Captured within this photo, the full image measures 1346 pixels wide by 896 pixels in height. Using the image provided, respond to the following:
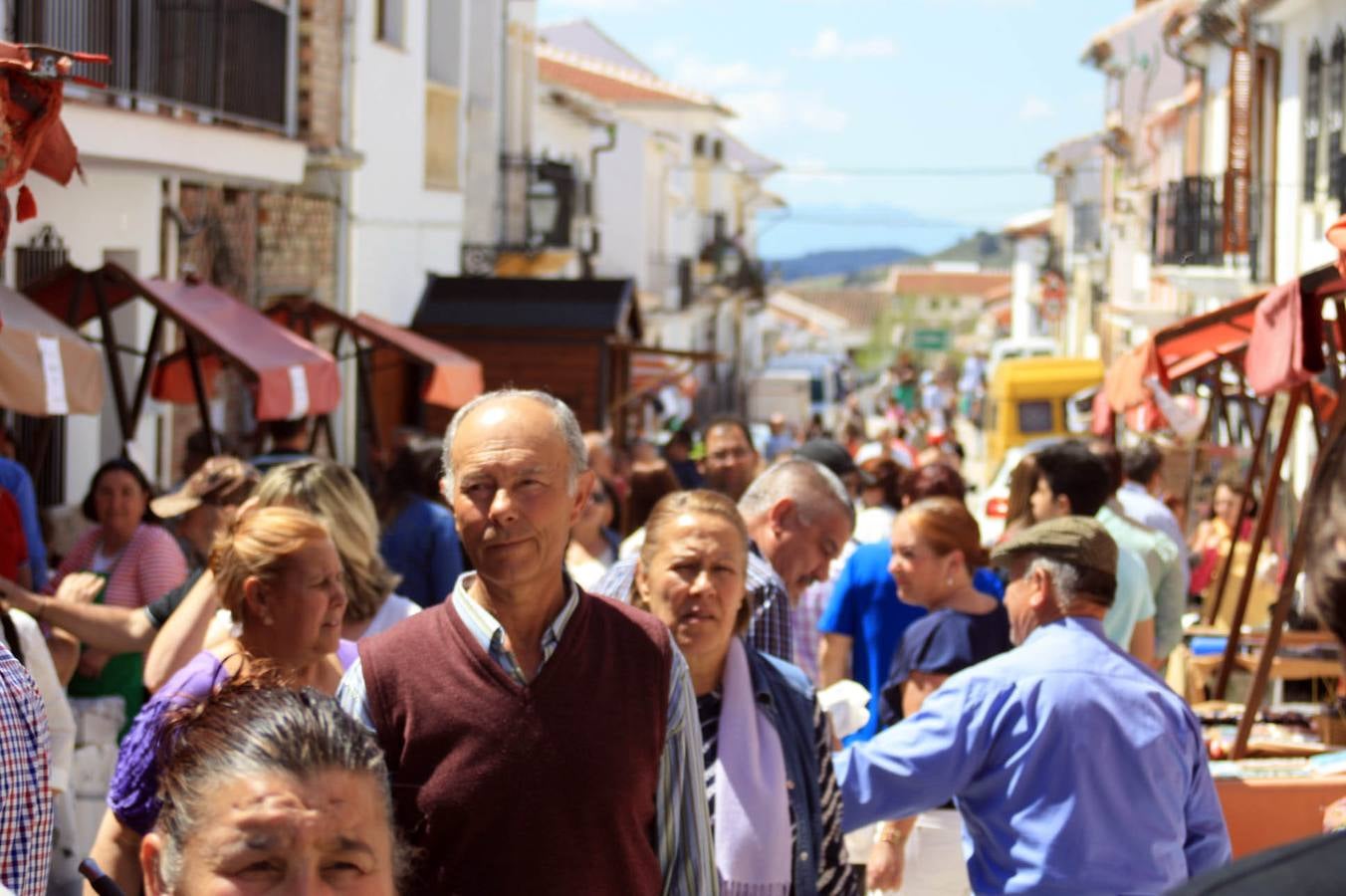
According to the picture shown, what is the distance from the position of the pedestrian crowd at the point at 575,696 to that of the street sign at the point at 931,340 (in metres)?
84.1

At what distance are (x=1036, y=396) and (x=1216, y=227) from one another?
4.94 meters

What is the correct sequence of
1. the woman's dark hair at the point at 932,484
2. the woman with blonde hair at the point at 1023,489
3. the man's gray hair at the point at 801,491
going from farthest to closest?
1. the woman's dark hair at the point at 932,484
2. the woman with blonde hair at the point at 1023,489
3. the man's gray hair at the point at 801,491

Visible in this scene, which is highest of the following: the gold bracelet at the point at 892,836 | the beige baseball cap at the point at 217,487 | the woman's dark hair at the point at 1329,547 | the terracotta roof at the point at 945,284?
the terracotta roof at the point at 945,284

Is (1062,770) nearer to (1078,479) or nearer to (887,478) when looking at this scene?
(1078,479)

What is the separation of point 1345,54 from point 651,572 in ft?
54.1

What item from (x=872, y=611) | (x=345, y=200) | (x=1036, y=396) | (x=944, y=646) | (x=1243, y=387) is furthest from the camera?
(x=1036, y=396)

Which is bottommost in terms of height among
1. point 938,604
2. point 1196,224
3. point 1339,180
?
point 938,604

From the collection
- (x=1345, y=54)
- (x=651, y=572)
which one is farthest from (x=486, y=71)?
(x=651, y=572)

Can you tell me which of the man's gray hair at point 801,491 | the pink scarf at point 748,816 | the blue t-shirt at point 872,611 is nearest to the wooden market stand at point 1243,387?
the blue t-shirt at point 872,611

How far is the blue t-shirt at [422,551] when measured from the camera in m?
7.64

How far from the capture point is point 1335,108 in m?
20.1

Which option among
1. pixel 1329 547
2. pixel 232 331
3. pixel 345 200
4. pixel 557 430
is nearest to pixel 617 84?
pixel 345 200

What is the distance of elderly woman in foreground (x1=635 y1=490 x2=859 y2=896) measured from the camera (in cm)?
447

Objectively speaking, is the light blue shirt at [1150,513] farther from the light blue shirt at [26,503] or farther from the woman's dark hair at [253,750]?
the woman's dark hair at [253,750]
